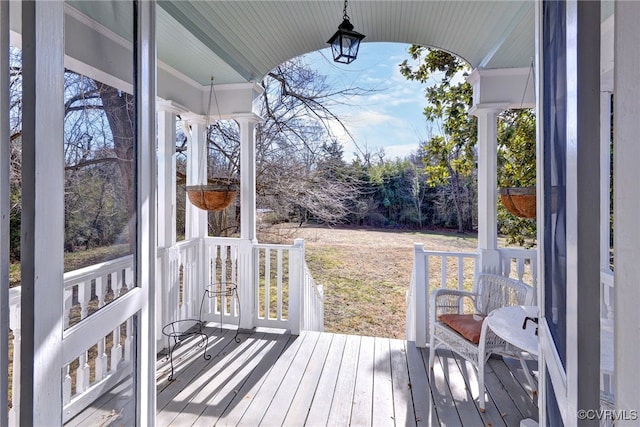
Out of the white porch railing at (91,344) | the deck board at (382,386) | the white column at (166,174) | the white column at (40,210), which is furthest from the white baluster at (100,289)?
the white column at (166,174)

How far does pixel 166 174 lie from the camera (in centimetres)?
331

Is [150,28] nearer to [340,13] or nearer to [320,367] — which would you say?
[340,13]

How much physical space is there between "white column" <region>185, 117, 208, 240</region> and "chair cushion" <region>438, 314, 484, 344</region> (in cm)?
273

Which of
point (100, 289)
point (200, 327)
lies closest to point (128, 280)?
point (100, 289)

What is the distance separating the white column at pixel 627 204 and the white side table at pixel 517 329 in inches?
51.9

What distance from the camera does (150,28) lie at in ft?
4.49

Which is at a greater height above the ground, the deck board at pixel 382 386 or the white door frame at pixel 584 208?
the white door frame at pixel 584 208

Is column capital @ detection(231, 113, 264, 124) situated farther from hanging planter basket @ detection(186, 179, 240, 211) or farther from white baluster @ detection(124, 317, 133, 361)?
Answer: white baluster @ detection(124, 317, 133, 361)

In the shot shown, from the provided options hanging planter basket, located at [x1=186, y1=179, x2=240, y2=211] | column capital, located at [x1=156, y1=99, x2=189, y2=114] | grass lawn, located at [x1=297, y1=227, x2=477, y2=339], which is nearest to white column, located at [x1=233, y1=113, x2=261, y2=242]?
hanging planter basket, located at [x1=186, y1=179, x2=240, y2=211]

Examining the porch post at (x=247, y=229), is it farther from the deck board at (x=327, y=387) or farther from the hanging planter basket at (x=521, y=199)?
the hanging planter basket at (x=521, y=199)

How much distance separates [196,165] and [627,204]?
381 cm

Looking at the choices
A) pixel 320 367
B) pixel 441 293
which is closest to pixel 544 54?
pixel 441 293

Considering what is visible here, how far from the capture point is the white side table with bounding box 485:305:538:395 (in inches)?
69.7

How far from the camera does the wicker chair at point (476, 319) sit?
233 cm
